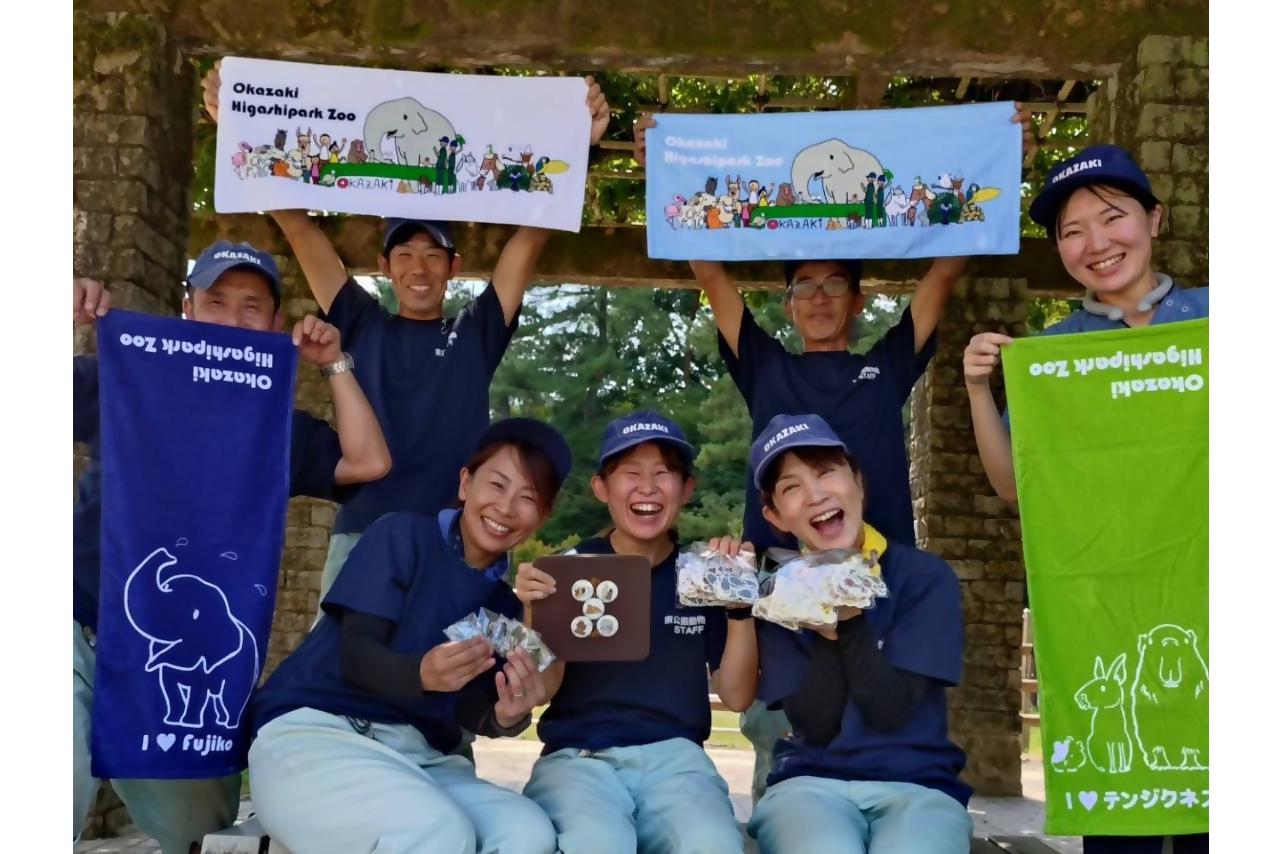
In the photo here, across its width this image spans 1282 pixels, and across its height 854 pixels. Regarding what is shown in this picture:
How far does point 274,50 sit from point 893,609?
3581 millimetres

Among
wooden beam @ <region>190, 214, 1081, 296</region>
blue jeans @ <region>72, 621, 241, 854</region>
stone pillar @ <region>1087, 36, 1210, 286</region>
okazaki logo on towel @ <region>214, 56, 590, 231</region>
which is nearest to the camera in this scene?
blue jeans @ <region>72, 621, 241, 854</region>

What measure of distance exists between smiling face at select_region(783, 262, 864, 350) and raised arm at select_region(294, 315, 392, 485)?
1657mm

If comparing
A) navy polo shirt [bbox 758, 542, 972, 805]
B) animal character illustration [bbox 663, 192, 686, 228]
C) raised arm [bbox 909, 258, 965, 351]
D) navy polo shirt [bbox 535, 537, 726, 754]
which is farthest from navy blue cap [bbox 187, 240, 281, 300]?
raised arm [bbox 909, 258, 965, 351]

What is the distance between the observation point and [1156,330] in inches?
137

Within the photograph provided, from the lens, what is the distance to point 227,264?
4.04m

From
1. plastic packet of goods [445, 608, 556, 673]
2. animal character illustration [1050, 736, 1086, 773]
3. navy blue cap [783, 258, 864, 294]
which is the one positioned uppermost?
navy blue cap [783, 258, 864, 294]

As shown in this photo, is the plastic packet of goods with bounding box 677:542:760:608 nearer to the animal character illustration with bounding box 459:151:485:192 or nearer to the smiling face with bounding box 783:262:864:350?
the smiling face with bounding box 783:262:864:350

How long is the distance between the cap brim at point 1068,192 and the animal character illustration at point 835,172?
0.80 meters

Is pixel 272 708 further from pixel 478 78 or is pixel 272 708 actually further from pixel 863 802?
pixel 478 78

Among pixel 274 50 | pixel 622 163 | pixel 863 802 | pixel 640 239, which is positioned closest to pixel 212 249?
pixel 274 50

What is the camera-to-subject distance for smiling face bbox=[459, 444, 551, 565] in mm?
3572

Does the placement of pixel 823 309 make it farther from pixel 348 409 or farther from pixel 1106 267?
pixel 348 409

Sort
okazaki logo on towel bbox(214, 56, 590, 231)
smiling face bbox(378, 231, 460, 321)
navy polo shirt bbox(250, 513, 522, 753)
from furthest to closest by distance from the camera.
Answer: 1. okazaki logo on towel bbox(214, 56, 590, 231)
2. smiling face bbox(378, 231, 460, 321)
3. navy polo shirt bbox(250, 513, 522, 753)

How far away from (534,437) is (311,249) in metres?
1.50
